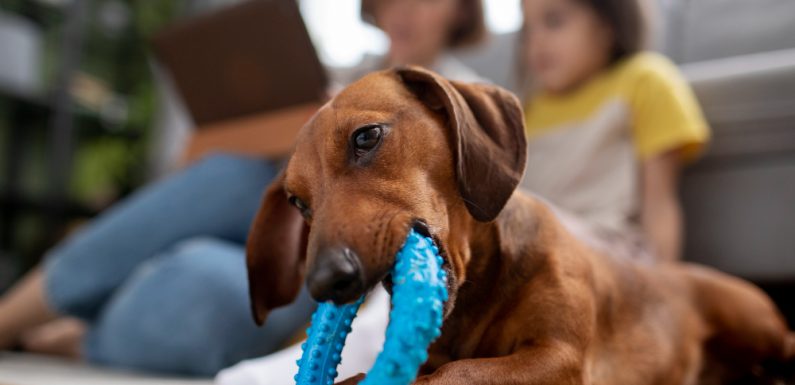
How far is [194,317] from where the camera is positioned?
135cm

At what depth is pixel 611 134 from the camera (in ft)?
5.85

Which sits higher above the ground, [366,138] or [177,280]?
[366,138]

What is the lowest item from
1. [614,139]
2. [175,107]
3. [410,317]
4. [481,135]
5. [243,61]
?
[614,139]

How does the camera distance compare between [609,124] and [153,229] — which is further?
[609,124]

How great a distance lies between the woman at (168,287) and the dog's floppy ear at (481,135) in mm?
703

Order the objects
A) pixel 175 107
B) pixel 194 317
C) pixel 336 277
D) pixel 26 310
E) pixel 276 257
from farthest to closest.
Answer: pixel 175 107 < pixel 26 310 < pixel 194 317 < pixel 276 257 < pixel 336 277

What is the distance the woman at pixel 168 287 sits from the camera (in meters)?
1.37

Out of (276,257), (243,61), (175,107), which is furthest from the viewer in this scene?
(175,107)

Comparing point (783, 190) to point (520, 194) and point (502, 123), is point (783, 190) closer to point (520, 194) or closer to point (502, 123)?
point (520, 194)

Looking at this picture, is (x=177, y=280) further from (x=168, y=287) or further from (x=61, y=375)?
(x=61, y=375)

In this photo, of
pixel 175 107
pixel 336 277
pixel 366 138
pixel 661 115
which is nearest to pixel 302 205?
pixel 366 138

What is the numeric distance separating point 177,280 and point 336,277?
0.87m

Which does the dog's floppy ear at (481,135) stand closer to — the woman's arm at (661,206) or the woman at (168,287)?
the woman at (168,287)

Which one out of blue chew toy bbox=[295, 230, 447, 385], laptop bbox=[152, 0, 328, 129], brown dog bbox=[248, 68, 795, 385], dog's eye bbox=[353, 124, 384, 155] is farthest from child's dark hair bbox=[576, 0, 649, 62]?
blue chew toy bbox=[295, 230, 447, 385]
